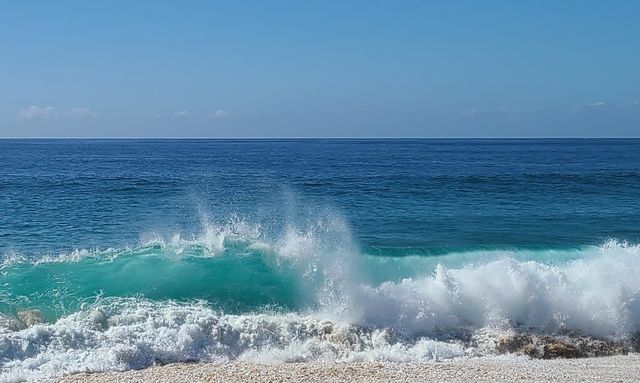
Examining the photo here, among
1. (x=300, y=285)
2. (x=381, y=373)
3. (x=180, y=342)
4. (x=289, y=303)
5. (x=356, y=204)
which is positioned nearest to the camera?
(x=381, y=373)

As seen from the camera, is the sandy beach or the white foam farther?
the white foam

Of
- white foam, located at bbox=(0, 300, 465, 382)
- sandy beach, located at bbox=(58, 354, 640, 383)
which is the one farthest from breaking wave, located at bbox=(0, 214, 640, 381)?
sandy beach, located at bbox=(58, 354, 640, 383)

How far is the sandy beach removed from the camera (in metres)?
9.65

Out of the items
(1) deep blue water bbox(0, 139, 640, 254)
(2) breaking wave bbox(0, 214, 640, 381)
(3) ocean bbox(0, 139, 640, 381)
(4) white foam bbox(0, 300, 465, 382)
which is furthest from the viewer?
(1) deep blue water bbox(0, 139, 640, 254)

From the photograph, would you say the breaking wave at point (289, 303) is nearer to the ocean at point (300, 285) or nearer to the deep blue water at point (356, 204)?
the ocean at point (300, 285)

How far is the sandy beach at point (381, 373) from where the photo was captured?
965 centimetres

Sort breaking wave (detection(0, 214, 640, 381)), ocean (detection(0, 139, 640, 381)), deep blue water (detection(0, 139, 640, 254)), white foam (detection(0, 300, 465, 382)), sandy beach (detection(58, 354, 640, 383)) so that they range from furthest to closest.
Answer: deep blue water (detection(0, 139, 640, 254))
ocean (detection(0, 139, 640, 381))
breaking wave (detection(0, 214, 640, 381))
white foam (detection(0, 300, 465, 382))
sandy beach (detection(58, 354, 640, 383))

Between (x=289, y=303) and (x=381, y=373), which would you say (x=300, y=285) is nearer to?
(x=289, y=303)

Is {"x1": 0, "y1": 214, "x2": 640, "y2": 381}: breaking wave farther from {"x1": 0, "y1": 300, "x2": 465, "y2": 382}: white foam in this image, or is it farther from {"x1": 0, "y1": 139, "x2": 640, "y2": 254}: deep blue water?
{"x1": 0, "y1": 139, "x2": 640, "y2": 254}: deep blue water

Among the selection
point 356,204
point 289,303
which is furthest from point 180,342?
point 356,204

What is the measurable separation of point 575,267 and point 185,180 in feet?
88.6

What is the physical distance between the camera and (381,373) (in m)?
9.98

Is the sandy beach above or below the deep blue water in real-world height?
below

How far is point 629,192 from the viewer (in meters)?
31.3
